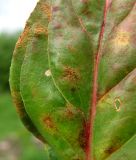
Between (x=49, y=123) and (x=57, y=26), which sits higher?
(x=57, y=26)

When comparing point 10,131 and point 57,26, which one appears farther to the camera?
point 10,131

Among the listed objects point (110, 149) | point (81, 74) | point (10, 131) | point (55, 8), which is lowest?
point (10, 131)

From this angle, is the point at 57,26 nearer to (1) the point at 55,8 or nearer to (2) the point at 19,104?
(1) the point at 55,8

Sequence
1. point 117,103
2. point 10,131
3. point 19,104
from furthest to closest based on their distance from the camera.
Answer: point 10,131
point 19,104
point 117,103

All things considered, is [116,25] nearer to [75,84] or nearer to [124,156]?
[75,84]

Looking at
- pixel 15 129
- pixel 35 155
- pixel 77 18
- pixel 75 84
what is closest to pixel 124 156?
pixel 75 84

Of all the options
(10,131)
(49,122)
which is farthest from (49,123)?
(10,131)
